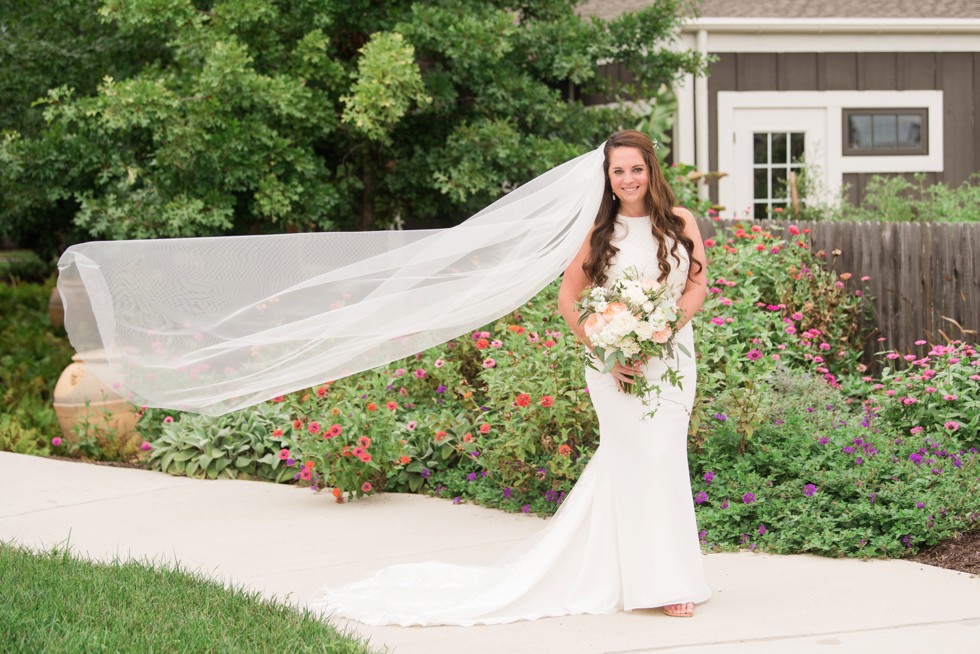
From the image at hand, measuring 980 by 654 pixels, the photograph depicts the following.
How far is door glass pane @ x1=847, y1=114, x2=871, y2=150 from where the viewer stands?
13.5 metres

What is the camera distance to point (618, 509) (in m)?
5.04

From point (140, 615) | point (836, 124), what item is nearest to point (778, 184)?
point (836, 124)

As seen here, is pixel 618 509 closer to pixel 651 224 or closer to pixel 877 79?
pixel 651 224

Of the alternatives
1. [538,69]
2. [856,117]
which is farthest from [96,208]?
[856,117]

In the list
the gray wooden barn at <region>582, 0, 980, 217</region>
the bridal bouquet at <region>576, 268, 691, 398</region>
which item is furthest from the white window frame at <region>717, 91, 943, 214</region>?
the bridal bouquet at <region>576, 268, 691, 398</region>

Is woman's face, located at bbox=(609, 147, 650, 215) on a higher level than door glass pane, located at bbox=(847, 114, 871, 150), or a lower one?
lower

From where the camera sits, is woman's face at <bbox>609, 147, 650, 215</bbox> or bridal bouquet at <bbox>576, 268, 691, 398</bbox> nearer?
bridal bouquet at <bbox>576, 268, 691, 398</bbox>

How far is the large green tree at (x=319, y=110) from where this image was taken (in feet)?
32.7

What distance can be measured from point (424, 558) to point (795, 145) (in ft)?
29.7

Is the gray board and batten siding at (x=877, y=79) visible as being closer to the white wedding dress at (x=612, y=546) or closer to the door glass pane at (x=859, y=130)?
the door glass pane at (x=859, y=130)

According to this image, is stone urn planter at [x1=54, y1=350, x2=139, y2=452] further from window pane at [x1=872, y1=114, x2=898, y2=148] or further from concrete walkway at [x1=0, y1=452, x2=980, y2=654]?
window pane at [x1=872, y1=114, x2=898, y2=148]

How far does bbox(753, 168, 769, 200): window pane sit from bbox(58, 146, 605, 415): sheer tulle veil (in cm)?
818

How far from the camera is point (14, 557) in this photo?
18.5 feet

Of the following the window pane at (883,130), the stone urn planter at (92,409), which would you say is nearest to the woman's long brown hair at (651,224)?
the stone urn planter at (92,409)
